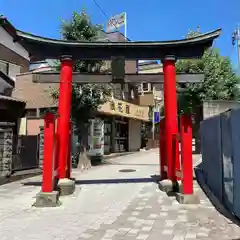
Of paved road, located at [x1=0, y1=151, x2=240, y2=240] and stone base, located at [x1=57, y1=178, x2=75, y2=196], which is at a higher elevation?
stone base, located at [x1=57, y1=178, x2=75, y2=196]

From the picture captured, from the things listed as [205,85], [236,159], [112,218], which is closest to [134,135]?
[205,85]

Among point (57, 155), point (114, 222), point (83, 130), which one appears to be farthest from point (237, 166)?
point (83, 130)

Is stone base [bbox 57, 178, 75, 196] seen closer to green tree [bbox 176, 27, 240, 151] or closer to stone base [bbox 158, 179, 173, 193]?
stone base [bbox 158, 179, 173, 193]

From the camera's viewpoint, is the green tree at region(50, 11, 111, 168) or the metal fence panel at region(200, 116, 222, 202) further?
the green tree at region(50, 11, 111, 168)

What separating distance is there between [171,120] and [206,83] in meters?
15.1

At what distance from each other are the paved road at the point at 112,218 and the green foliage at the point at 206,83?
15.2 m

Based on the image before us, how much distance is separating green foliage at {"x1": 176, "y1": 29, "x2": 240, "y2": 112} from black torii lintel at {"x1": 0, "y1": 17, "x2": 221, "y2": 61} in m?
13.6

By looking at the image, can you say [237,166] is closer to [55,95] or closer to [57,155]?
[57,155]

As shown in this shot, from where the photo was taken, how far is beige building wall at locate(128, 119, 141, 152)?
104ft

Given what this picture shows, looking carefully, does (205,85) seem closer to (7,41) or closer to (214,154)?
(7,41)

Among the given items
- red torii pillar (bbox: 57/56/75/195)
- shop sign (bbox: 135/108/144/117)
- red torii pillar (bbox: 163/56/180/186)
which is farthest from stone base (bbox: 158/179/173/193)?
shop sign (bbox: 135/108/144/117)

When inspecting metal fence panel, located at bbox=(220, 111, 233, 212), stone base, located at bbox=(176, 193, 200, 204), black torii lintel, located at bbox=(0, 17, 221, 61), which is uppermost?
black torii lintel, located at bbox=(0, 17, 221, 61)

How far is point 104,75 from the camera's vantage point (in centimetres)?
1095

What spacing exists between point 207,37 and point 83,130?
9257 mm
